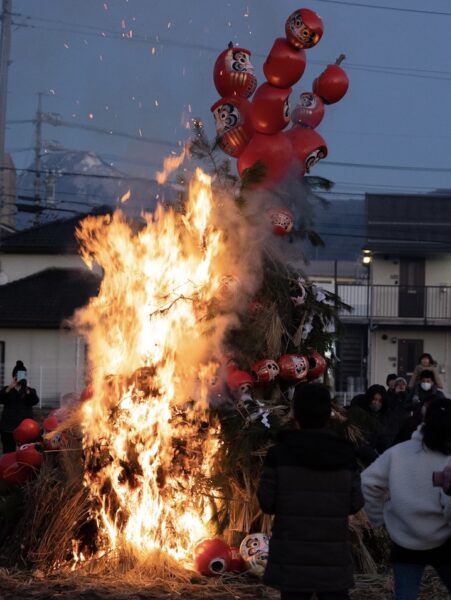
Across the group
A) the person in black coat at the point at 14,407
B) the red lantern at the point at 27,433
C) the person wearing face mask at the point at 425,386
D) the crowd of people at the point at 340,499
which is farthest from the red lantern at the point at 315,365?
the person in black coat at the point at 14,407

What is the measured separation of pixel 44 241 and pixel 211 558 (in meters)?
33.8

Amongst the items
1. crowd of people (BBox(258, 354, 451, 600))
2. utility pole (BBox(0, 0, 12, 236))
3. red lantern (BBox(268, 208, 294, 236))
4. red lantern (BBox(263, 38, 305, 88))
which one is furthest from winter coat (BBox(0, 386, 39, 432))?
utility pole (BBox(0, 0, 12, 236))

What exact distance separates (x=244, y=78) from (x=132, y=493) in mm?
4085

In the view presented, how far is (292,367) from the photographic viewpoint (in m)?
9.41

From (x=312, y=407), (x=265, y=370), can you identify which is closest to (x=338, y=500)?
(x=312, y=407)

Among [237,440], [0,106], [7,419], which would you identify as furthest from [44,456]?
[0,106]

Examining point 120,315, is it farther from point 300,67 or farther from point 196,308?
point 300,67

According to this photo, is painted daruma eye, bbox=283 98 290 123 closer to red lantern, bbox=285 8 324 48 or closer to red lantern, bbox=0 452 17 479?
red lantern, bbox=285 8 324 48

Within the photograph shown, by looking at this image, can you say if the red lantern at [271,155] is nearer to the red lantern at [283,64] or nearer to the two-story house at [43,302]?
the red lantern at [283,64]

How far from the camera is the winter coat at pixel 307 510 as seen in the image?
4.96 metres

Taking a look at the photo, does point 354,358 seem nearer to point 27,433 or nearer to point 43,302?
point 43,302

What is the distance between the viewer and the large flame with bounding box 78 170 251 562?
879 cm

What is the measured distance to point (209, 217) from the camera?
30.8 feet

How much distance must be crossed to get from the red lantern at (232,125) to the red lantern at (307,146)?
0.44m
